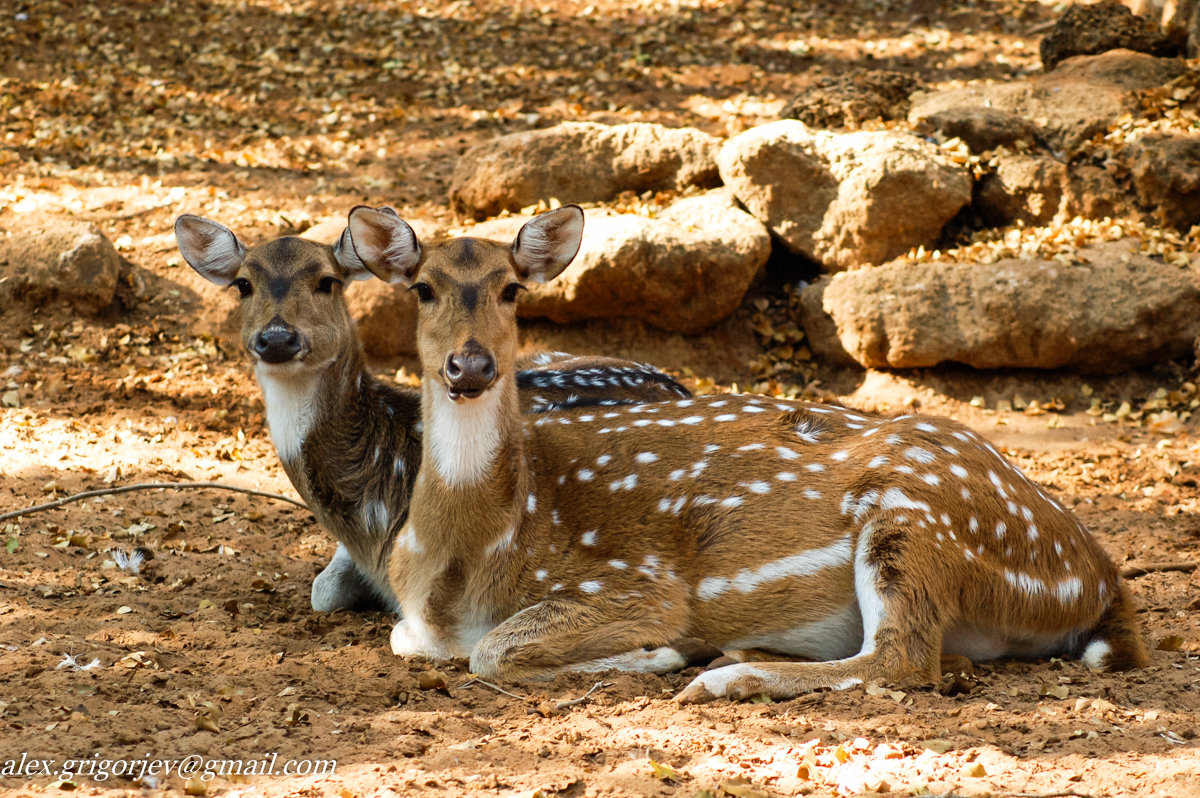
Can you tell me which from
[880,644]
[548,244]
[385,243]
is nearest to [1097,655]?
[880,644]

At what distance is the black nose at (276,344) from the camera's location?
204 inches

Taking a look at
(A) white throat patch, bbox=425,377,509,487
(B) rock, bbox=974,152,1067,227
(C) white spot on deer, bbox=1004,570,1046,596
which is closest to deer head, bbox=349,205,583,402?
(A) white throat patch, bbox=425,377,509,487

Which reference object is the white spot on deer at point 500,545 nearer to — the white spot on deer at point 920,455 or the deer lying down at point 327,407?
the deer lying down at point 327,407

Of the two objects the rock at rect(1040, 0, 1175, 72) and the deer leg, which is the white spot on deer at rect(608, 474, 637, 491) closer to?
the deer leg

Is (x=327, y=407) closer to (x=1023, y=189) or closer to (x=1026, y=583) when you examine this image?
(x=1026, y=583)

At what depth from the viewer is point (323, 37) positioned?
14586mm

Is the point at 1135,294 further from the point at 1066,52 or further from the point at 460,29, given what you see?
the point at 460,29

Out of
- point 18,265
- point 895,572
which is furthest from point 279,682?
point 18,265

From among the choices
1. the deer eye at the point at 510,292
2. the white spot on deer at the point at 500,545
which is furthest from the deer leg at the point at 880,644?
the deer eye at the point at 510,292

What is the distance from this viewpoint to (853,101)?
1029 centimetres

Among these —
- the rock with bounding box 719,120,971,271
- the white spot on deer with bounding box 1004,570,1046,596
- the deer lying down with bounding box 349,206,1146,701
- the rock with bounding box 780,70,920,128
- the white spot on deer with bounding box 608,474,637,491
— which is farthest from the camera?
the rock with bounding box 780,70,920,128

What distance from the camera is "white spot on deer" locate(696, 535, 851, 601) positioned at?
4.54 m

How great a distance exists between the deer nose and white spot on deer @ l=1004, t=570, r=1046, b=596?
2109 mm

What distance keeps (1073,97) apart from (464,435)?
305 inches
